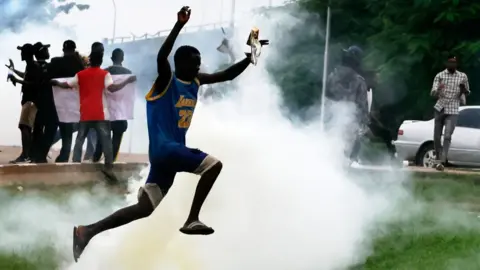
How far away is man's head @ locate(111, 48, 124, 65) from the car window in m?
8.85

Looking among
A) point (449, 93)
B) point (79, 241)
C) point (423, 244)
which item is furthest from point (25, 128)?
point (79, 241)

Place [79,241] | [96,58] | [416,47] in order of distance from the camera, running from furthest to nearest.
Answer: [416,47] → [96,58] → [79,241]

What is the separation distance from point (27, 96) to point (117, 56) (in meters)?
2.21

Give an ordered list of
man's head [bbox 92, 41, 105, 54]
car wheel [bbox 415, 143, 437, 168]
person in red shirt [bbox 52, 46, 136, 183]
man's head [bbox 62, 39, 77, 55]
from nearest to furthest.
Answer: man's head [bbox 92, 41, 105, 54] < person in red shirt [bbox 52, 46, 136, 183] < man's head [bbox 62, 39, 77, 55] < car wheel [bbox 415, 143, 437, 168]

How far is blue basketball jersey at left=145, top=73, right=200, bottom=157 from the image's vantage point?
6258mm

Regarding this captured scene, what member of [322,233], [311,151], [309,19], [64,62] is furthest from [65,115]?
[309,19]

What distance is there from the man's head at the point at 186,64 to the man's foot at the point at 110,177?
164 inches

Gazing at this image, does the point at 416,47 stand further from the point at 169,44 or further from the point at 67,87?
the point at 169,44

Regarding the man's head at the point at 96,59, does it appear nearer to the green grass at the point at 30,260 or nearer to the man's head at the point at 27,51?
Result: the man's head at the point at 27,51

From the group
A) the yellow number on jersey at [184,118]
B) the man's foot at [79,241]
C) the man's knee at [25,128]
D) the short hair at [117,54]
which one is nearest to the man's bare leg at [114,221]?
the man's foot at [79,241]

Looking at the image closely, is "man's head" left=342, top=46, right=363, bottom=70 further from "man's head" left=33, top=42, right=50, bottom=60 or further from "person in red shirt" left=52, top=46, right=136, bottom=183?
"man's head" left=33, top=42, right=50, bottom=60

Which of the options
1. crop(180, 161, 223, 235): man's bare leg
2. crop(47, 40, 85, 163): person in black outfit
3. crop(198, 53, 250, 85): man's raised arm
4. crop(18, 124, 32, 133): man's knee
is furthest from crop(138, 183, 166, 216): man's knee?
crop(18, 124, 32, 133): man's knee

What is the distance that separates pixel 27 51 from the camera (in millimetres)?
12125

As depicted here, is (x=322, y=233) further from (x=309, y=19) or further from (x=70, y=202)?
(x=309, y=19)
